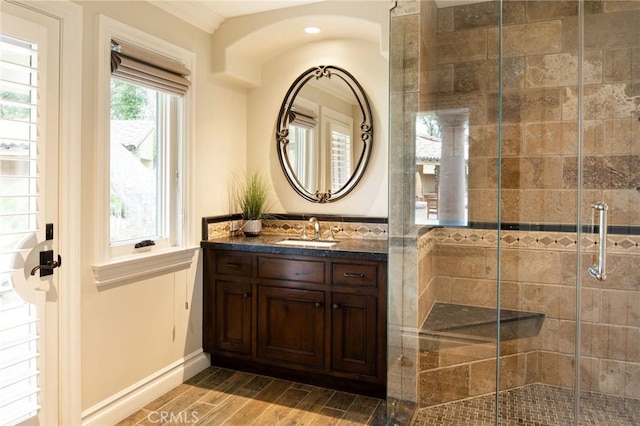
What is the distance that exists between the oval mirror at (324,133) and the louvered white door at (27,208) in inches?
68.5

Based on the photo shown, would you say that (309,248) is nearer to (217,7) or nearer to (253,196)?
(253,196)

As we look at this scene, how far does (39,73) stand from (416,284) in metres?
2.15

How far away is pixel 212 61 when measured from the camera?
3182 mm

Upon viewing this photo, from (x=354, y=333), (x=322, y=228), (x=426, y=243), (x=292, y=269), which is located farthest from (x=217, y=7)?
(x=354, y=333)

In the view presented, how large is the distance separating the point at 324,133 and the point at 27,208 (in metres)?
2.06

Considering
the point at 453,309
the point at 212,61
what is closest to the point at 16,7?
the point at 212,61

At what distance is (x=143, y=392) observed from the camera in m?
2.62

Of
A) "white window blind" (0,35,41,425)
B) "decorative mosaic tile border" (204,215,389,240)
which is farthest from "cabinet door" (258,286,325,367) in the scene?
"white window blind" (0,35,41,425)

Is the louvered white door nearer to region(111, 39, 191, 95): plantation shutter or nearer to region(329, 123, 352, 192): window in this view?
region(111, 39, 191, 95): plantation shutter

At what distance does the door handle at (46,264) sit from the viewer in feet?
6.73

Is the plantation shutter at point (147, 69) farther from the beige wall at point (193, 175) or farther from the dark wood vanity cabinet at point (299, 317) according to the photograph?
the dark wood vanity cabinet at point (299, 317)

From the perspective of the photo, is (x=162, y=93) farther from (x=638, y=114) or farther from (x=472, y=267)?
(x=638, y=114)

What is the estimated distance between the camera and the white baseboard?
92.6 inches

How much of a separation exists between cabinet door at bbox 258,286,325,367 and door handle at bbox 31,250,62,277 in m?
1.26
